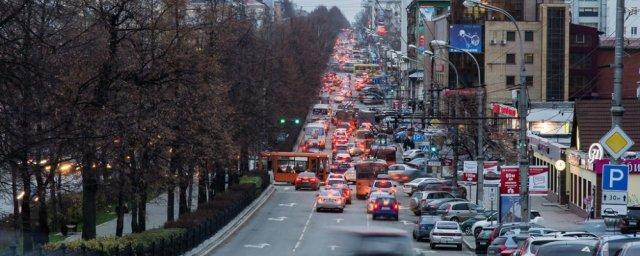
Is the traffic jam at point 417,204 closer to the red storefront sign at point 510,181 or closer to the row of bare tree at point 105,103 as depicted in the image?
the red storefront sign at point 510,181

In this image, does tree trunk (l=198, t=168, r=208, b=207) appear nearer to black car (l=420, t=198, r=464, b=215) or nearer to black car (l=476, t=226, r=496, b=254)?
black car (l=420, t=198, r=464, b=215)

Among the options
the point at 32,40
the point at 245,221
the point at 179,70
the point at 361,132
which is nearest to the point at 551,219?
the point at 245,221

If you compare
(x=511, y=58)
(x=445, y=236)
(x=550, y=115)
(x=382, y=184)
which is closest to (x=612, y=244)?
(x=445, y=236)

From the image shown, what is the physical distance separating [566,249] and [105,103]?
15.2 meters

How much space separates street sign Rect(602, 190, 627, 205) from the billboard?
74.6 meters

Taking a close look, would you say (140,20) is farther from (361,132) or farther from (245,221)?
(361,132)

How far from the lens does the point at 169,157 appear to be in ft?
144

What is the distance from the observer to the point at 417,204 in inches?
2603

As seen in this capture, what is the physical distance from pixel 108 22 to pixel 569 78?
76940 mm

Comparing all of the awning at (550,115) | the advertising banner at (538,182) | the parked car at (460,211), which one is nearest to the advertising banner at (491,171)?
the parked car at (460,211)

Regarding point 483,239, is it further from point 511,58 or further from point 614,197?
point 511,58

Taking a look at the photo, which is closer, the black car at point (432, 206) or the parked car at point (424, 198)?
the black car at point (432, 206)

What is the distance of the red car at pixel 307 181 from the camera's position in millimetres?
80625

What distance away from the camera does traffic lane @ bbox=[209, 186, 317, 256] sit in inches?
1741
